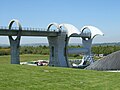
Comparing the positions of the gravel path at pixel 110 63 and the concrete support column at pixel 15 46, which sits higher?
the concrete support column at pixel 15 46

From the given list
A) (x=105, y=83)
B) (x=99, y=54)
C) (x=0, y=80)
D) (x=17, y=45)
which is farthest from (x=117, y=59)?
(x=99, y=54)

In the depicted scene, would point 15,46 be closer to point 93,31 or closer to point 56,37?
point 56,37

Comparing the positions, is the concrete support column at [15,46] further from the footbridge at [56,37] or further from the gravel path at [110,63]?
the gravel path at [110,63]

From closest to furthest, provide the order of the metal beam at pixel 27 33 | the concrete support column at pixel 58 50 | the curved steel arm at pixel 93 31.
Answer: the metal beam at pixel 27 33, the concrete support column at pixel 58 50, the curved steel arm at pixel 93 31

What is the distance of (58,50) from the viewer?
193 ft

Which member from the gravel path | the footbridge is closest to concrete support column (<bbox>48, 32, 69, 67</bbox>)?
the footbridge

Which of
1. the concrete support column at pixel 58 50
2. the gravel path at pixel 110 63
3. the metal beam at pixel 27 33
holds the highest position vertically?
the metal beam at pixel 27 33

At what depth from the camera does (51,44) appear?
5966cm

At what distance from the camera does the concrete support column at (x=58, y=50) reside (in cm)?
5822

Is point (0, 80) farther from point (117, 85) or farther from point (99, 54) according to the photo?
point (99, 54)

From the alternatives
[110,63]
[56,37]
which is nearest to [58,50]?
[56,37]

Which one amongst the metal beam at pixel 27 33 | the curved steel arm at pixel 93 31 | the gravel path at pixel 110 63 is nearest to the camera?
the gravel path at pixel 110 63

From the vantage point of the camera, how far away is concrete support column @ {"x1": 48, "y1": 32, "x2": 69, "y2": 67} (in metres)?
58.2

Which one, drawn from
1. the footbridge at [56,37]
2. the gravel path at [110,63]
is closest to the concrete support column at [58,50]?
the footbridge at [56,37]
